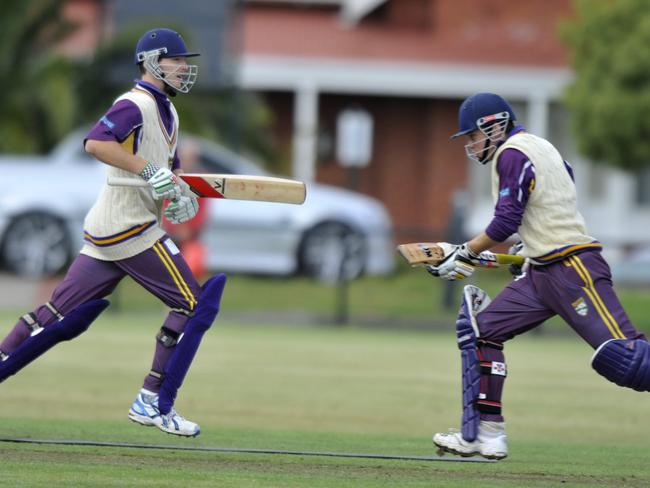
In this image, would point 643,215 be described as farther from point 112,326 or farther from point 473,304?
point 473,304

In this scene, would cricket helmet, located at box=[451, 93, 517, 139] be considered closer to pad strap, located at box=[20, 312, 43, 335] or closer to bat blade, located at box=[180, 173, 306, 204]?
bat blade, located at box=[180, 173, 306, 204]

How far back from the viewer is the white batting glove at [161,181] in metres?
7.41

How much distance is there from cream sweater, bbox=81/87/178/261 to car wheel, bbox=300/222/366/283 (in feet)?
42.7

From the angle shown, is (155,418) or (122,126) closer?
(122,126)

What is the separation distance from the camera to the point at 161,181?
7406 mm

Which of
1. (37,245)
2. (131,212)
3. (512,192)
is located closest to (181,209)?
(131,212)

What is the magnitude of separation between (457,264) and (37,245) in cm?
1352

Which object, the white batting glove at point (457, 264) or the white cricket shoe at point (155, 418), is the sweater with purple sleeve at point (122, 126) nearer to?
the white cricket shoe at point (155, 418)

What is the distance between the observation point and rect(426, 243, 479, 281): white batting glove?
7.65m

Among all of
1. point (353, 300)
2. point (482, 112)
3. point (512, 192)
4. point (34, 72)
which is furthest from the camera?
point (34, 72)

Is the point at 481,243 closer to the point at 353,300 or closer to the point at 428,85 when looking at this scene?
the point at 353,300

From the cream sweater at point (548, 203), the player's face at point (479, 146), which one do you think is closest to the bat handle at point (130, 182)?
the player's face at point (479, 146)

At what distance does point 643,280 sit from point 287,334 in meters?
6.45

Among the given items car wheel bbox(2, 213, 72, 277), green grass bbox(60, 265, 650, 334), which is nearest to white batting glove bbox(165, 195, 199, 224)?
green grass bbox(60, 265, 650, 334)
